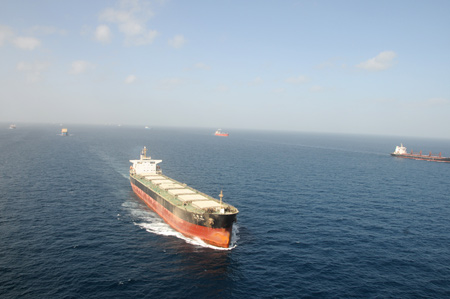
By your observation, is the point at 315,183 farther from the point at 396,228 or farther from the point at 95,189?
the point at 95,189

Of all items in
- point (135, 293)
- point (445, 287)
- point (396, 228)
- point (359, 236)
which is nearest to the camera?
point (135, 293)

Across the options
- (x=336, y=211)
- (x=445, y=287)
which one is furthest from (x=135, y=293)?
(x=336, y=211)

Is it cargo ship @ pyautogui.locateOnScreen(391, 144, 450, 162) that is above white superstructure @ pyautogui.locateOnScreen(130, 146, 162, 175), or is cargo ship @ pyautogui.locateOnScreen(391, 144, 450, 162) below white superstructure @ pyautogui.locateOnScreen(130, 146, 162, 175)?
above

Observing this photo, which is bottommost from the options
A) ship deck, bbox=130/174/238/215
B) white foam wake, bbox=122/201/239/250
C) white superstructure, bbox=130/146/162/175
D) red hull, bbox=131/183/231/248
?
white foam wake, bbox=122/201/239/250

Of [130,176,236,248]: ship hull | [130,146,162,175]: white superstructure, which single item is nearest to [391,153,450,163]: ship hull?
[130,146,162,175]: white superstructure

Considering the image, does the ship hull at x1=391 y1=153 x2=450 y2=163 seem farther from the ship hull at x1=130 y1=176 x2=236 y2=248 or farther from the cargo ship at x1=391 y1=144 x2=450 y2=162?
the ship hull at x1=130 y1=176 x2=236 y2=248

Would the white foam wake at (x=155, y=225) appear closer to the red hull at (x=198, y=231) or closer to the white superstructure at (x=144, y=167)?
the red hull at (x=198, y=231)
